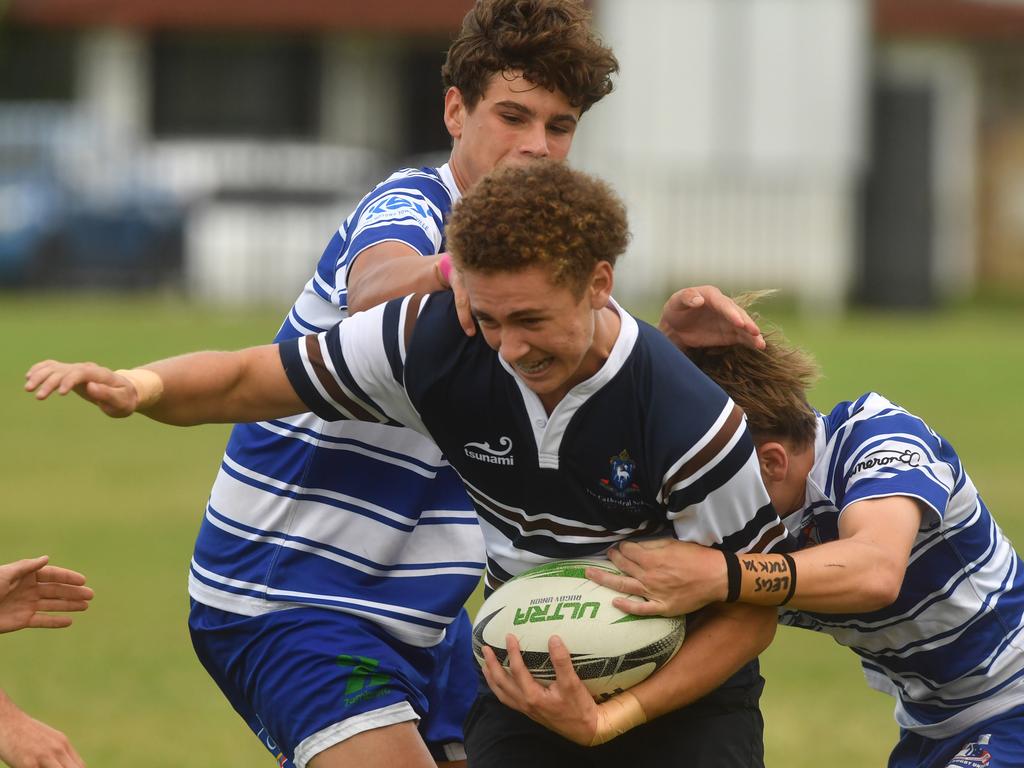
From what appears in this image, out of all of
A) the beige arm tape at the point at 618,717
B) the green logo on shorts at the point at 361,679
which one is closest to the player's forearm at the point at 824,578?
the beige arm tape at the point at 618,717

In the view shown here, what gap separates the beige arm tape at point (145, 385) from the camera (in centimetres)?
401

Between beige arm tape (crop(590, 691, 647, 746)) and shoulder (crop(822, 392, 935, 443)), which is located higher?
shoulder (crop(822, 392, 935, 443))

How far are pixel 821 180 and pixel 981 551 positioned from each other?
74.9ft

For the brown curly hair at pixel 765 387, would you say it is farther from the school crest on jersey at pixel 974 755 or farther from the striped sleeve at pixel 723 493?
the school crest on jersey at pixel 974 755

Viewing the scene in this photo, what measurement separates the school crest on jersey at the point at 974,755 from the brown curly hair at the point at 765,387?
91 centimetres

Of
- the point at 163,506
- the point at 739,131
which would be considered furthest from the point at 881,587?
the point at 739,131

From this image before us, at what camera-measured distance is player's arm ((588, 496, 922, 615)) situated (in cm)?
405

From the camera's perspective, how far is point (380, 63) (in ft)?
107

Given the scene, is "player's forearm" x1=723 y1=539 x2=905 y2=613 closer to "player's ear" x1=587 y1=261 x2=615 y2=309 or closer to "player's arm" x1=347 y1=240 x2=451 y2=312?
"player's ear" x1=587 y1=261 x2=615 y2=309

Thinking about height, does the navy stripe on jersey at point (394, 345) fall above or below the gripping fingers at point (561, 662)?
above

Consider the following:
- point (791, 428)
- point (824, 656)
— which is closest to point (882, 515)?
point (791, 428)

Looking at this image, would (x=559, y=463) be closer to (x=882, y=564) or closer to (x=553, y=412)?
(x=553, y=412)

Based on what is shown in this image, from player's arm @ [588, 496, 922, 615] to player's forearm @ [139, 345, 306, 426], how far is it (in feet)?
2.96

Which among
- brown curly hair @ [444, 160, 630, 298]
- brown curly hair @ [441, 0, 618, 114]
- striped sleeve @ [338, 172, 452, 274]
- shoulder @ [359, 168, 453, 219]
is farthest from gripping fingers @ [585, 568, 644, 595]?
brown curly hair @ [441, 0, 618, 114]
